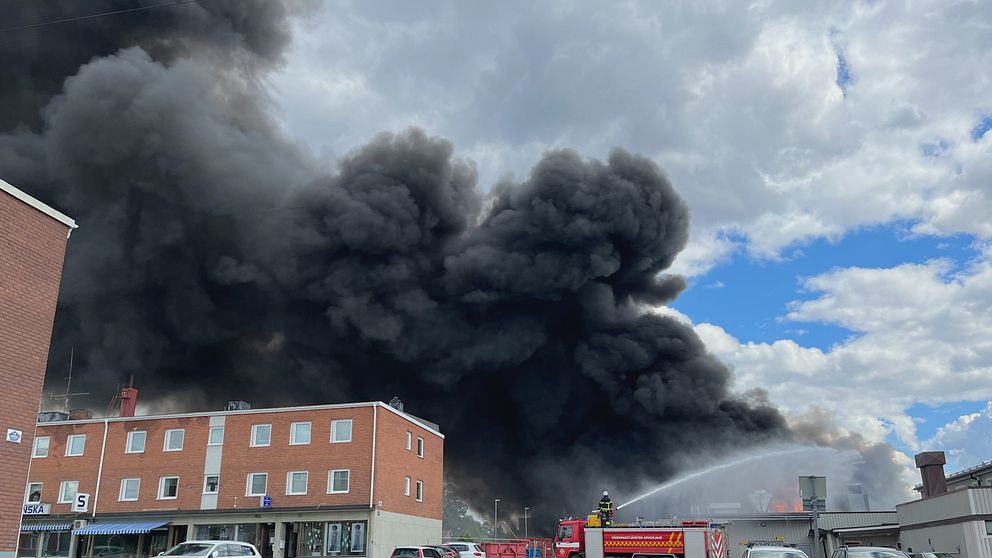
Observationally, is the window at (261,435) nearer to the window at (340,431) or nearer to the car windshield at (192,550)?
the window at (340,431)

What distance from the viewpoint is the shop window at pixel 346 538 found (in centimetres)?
3203

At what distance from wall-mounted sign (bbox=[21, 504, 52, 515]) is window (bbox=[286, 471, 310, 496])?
10538mm

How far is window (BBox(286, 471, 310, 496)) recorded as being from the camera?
1334 inches

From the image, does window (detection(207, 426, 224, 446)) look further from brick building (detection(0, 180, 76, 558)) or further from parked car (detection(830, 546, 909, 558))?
parked car (detection(830, 546, 909, 558))

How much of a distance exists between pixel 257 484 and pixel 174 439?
16.8 ft

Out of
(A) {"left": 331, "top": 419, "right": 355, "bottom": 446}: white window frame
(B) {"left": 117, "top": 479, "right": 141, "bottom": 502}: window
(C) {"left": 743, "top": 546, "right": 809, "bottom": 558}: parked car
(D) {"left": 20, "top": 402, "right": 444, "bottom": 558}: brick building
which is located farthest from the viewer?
(B) {"left": 117, "top": 479, "right": 141, "bottom": 502}: window

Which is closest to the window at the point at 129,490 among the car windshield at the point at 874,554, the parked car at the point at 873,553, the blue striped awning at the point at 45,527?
the blue striped awning at the point at 45,527

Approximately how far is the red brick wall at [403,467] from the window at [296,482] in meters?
3.58

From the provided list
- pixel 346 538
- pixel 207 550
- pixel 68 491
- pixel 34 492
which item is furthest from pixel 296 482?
pixel 207 550

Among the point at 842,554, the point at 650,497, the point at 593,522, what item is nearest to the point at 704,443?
the point at 650,497

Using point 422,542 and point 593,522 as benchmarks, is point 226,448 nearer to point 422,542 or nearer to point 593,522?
point 422,542

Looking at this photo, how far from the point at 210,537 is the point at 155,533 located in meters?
3.11

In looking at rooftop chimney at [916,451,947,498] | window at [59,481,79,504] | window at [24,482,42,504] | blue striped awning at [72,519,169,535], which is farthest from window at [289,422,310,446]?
rooftop chimney at [916,451,947,498]

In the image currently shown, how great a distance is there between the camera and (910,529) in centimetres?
2855
